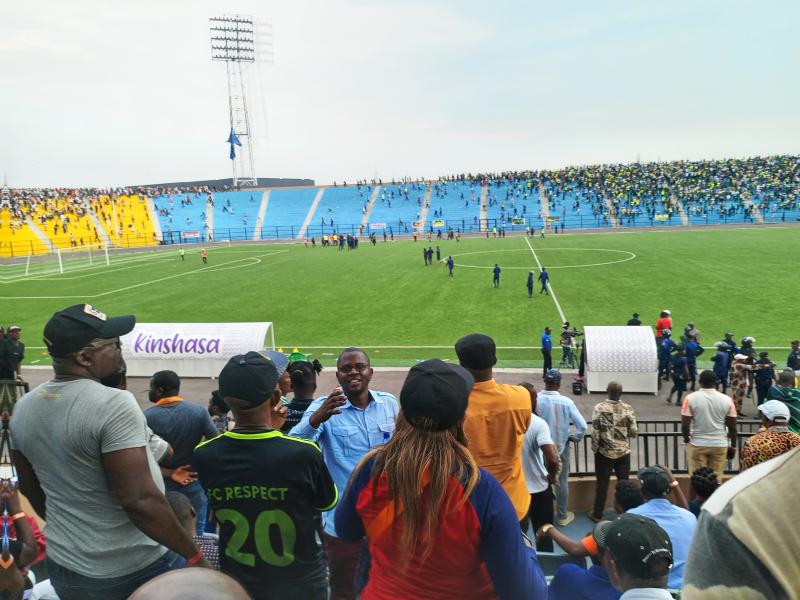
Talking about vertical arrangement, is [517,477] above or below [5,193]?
below

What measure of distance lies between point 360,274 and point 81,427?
117 feet

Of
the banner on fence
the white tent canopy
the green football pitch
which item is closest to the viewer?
the white tent canopy

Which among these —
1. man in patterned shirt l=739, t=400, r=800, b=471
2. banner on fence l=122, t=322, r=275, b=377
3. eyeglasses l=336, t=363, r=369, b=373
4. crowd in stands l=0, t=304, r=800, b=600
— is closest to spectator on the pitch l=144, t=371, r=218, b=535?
crowd in stands l=0, t=304, r=800, b=600

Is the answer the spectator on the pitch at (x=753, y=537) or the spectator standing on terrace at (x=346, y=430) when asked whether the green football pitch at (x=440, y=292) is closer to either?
the spectator standing on terrace at (x=346, y=430)

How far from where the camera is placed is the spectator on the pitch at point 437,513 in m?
2.39

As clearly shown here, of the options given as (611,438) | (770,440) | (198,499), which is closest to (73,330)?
(198,499)

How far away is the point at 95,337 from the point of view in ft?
10.5

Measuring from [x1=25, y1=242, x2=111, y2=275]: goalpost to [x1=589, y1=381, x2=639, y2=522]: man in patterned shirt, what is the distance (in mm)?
46894

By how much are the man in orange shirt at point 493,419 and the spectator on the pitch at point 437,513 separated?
151cm

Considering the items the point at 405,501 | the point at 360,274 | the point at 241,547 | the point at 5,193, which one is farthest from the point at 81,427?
the point at 5,193

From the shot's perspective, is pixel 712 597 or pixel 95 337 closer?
pixel 712 597

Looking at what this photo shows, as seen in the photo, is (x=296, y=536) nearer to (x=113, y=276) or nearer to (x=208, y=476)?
(x=208, y=476)

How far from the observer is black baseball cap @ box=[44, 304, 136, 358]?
10.2 ft

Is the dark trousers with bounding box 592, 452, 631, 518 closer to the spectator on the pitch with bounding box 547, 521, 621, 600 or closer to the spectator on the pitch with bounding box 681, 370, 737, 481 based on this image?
the spectator on the pitch with bounding box 681, 370, 737, 481
